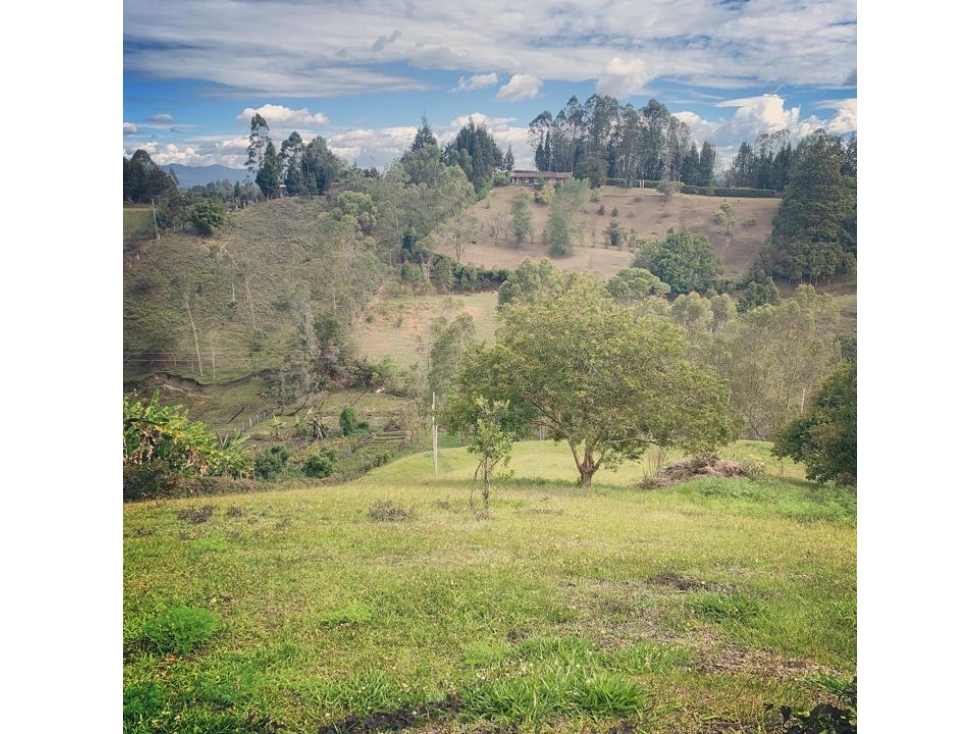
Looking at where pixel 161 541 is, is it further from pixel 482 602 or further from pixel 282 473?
pixel 482 602

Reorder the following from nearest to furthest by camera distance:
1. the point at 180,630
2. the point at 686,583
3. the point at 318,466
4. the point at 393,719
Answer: the point at 393,719 < the point at 180,630 < the point at 686,583 < the point at 318,466

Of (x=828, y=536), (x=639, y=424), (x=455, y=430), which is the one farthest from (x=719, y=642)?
(x=455, y=430)

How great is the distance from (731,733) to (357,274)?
13.3 feet

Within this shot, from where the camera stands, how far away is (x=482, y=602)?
16.3ft

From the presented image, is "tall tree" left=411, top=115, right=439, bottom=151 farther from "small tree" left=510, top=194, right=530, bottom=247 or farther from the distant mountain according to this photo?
the distant mountain

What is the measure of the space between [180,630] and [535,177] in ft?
13.7

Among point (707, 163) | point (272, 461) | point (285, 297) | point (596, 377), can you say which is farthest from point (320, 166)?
point (707, 163)

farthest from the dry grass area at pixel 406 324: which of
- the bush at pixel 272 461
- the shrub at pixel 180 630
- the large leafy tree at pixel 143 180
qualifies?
the shrub at pixel 180 630

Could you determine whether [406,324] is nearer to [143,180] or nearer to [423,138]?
[423,138]

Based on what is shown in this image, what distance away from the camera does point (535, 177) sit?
6.48 metres

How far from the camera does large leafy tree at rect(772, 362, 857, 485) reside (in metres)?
5.69

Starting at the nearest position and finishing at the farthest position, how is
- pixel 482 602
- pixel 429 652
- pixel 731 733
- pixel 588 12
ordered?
pixel 731 733 → pixel 429 652 → pixel 482 602 → pixel 588 12

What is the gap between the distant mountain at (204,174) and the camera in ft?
19.3

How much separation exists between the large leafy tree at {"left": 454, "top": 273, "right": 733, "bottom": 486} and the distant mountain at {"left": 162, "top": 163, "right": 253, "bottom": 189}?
229 centimetres
